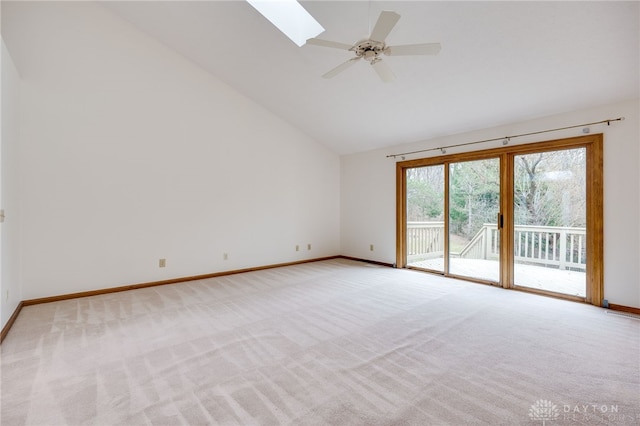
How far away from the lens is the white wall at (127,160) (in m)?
3.54

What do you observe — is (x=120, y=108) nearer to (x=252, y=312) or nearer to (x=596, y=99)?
(x=252, y=312)

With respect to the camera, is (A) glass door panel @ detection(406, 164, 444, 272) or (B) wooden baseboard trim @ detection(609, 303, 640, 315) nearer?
(B) wooden baseboard trim @ detection(609, 303, 640, 315)

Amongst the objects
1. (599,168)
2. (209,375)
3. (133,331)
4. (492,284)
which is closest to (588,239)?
(599,168)

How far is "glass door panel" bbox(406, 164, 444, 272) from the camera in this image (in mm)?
5203

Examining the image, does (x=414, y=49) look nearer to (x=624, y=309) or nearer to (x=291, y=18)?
(x=291, y=18)

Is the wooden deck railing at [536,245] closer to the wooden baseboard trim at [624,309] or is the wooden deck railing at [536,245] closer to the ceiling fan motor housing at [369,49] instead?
the wooden baseboard trim at [624,309]

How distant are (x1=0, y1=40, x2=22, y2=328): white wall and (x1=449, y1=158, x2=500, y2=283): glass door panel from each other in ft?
18.7

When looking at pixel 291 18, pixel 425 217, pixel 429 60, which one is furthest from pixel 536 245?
pixel 291 18

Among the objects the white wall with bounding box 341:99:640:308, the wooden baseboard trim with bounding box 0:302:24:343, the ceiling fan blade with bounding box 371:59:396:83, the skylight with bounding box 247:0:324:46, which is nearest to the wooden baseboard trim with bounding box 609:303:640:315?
the white wall with bounding box 341:99:640:308

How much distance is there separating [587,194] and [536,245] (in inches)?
34.7

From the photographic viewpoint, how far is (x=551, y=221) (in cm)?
391

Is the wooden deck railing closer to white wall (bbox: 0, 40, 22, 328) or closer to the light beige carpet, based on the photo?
the light beige carpet

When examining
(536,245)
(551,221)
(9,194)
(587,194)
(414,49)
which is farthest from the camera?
(536,245)

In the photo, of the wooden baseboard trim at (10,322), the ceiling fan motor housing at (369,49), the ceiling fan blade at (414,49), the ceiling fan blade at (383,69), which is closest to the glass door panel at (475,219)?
the ceiling fan blade at (383,69)
